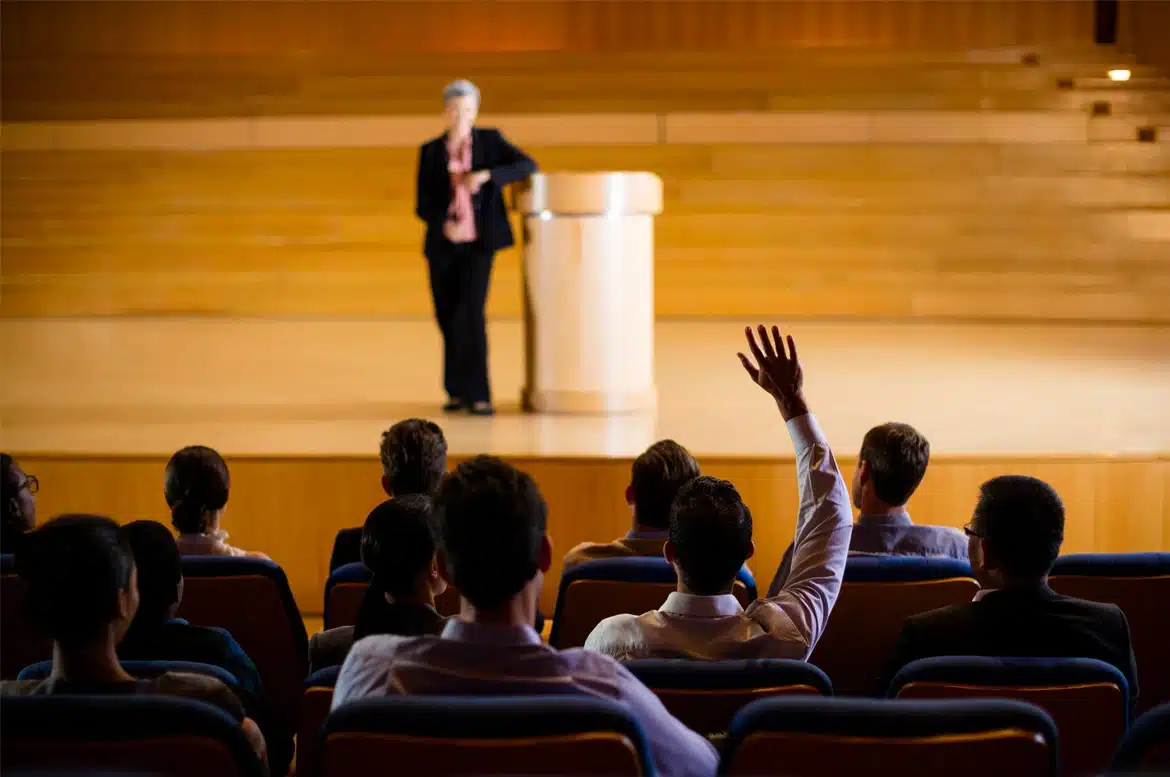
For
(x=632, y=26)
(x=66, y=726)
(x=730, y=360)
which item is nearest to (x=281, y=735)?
(x=66, y=726)

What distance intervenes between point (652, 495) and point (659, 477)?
42mm

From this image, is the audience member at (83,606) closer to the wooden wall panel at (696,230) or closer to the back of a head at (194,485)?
the back of a head at (194,485)

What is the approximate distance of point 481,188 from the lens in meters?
5.00

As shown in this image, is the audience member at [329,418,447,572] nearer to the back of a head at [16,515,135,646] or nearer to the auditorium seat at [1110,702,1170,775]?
the back of a head at [16,515,135,646]

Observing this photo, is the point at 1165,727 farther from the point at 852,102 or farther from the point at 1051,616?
the point at 852,102

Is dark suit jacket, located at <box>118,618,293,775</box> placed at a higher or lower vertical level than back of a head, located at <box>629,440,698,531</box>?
lower

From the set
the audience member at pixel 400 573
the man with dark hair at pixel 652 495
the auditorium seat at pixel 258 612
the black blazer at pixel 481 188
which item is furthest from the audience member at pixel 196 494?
the black blazer at pixel 481 188

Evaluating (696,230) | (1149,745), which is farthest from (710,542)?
(696,230)

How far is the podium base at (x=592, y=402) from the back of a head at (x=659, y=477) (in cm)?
208

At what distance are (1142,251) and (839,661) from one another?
6570mm

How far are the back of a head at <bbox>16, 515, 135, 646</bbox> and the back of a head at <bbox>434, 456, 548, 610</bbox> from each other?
415 millimetres

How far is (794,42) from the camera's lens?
10266 millimetres

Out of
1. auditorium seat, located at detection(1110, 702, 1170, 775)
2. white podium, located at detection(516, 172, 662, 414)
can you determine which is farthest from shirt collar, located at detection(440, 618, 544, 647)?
white podium, located at detection(516, 172, 662, 414)

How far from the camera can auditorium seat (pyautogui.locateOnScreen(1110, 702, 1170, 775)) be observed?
55.7 inches
